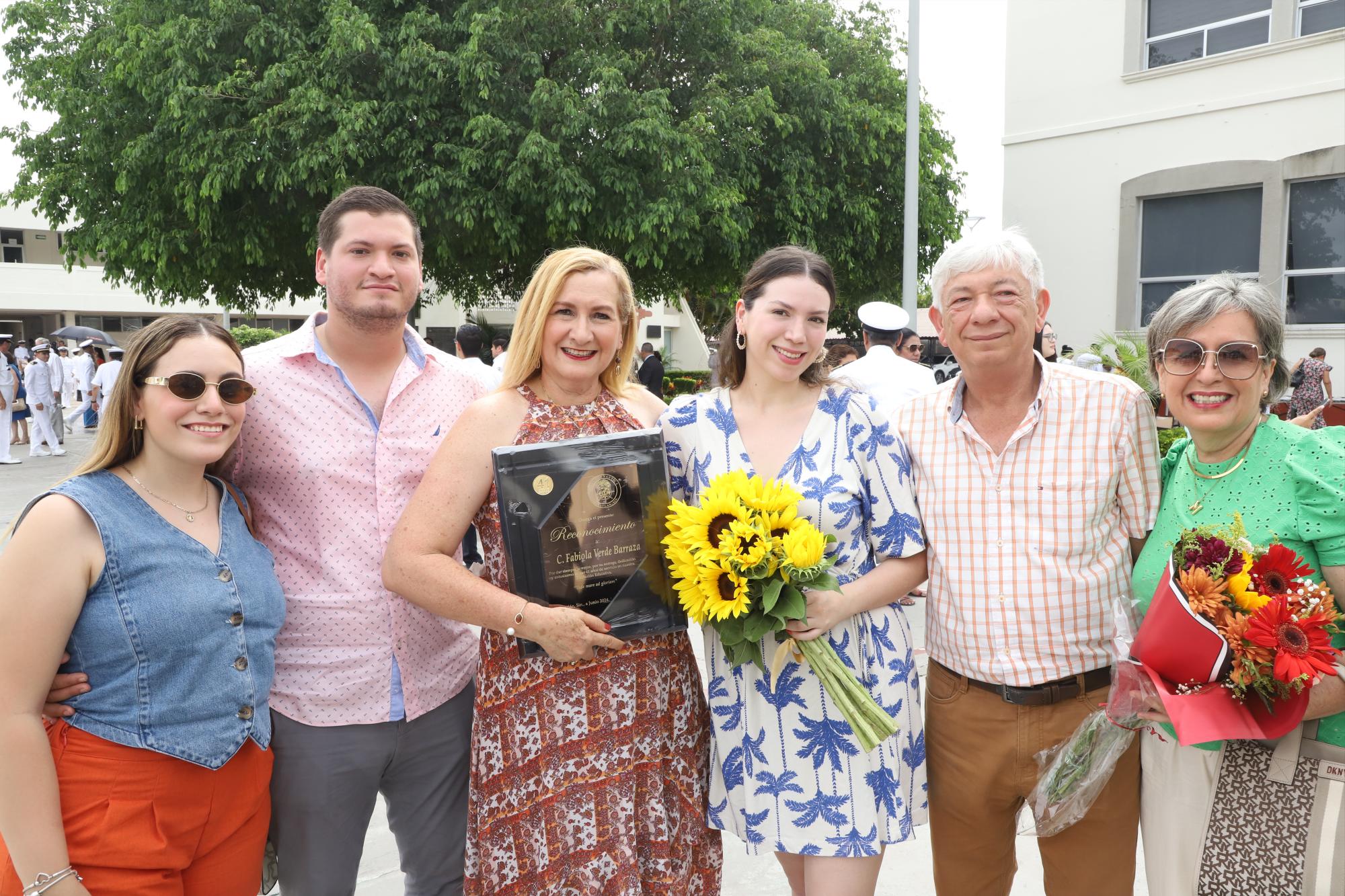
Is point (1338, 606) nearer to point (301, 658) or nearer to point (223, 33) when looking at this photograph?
point (301, 658)

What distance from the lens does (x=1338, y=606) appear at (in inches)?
87.6

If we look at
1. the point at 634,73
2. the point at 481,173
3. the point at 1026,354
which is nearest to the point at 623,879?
the point at 1026,354

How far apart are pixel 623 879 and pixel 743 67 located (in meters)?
14.0

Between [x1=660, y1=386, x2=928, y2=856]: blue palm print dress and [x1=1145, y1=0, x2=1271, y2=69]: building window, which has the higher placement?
[x1=1145, y1=0, x2=1271, y2=69]: building window

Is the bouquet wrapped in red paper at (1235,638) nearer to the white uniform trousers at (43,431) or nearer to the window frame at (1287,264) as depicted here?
the window frame at (1287,264)

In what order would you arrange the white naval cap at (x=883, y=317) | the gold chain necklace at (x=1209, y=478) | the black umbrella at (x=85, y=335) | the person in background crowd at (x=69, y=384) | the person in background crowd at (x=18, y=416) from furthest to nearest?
1. the black umbrella at (x=85, y=335)
2. the person in background crowd at (x=69, y=384)
3. the person in background crowd at (x=18, y=416)
4. the white naval cap at (x=883, y=317)
5. the gold chain necklace at (x=1209, y=478)

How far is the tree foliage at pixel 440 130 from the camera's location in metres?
12.4

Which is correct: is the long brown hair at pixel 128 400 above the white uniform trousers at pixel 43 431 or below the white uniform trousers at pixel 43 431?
above

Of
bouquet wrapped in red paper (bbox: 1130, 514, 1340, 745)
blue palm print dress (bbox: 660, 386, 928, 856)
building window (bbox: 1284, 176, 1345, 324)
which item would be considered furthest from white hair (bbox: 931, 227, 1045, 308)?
building window (bbox: 1284, 176, 1345, 324)

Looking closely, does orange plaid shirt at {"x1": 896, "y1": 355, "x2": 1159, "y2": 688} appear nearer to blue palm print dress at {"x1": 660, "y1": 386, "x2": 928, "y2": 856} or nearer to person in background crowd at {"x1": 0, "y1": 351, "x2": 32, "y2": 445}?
blue palm print dress at {"x1": 660, "y1": 386, "x2": 928, "y2": 856}

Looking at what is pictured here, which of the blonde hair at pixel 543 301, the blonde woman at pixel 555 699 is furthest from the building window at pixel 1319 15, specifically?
the blonde woman at pixel 555 699

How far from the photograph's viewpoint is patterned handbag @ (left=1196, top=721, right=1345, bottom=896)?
217 cm

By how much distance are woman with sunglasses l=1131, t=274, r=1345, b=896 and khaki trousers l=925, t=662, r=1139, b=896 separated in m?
0.12

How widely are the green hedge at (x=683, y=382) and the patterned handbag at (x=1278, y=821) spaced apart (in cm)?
1865
